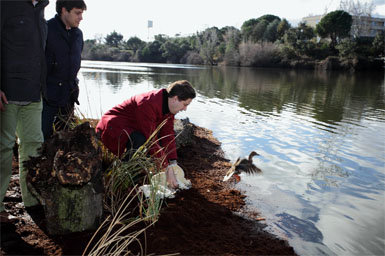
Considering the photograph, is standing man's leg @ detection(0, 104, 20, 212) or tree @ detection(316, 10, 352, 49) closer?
standing man's leg @ detection(0, 104, 20, 212)

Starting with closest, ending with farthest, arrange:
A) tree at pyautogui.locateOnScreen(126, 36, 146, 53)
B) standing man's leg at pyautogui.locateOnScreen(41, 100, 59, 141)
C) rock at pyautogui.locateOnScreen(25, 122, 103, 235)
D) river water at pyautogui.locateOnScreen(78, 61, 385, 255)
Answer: rock at pyautogui.locateOnScreen(25, 122, 103, 235)
standing man's leg at pyautogui.locateOnScreen(41, 100, 59, 141)
river water at pyautogui.locateOnScreen(78, 61, 385, 255)
tree at pyautogui.locateOnScreen(126, 36, 146, 53)

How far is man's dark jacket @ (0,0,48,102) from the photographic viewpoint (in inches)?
81.4

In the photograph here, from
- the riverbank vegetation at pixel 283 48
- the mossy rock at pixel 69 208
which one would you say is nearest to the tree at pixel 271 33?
the riverbank vegetation at pixel 283 48

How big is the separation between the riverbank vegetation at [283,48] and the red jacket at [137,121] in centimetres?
3825

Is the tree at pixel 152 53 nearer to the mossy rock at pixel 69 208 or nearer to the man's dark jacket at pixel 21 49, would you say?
the man's dark jacket at pixel 21 49

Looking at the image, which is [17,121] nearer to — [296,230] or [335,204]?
[296,230]

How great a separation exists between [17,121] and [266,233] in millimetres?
2307

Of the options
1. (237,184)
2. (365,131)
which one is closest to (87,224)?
(237,184)

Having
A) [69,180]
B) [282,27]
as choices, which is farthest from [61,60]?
[282,27]

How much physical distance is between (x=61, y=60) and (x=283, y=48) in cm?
4102

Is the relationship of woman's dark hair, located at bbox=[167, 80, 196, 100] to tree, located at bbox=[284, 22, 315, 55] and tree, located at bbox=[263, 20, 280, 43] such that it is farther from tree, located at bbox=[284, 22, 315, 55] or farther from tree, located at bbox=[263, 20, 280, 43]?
tree, located at bbox=[263, 20, 280, 43]

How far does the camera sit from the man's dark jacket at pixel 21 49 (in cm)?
207

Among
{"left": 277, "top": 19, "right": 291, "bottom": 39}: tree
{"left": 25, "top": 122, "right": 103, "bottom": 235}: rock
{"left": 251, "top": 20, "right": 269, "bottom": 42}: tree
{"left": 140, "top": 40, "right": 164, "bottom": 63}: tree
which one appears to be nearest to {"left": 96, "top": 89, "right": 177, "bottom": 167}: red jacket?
{"left": 25, "top": 122, "right": 103, "bottom": 235}: rock

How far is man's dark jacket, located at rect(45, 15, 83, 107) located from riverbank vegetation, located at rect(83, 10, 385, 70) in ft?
126
